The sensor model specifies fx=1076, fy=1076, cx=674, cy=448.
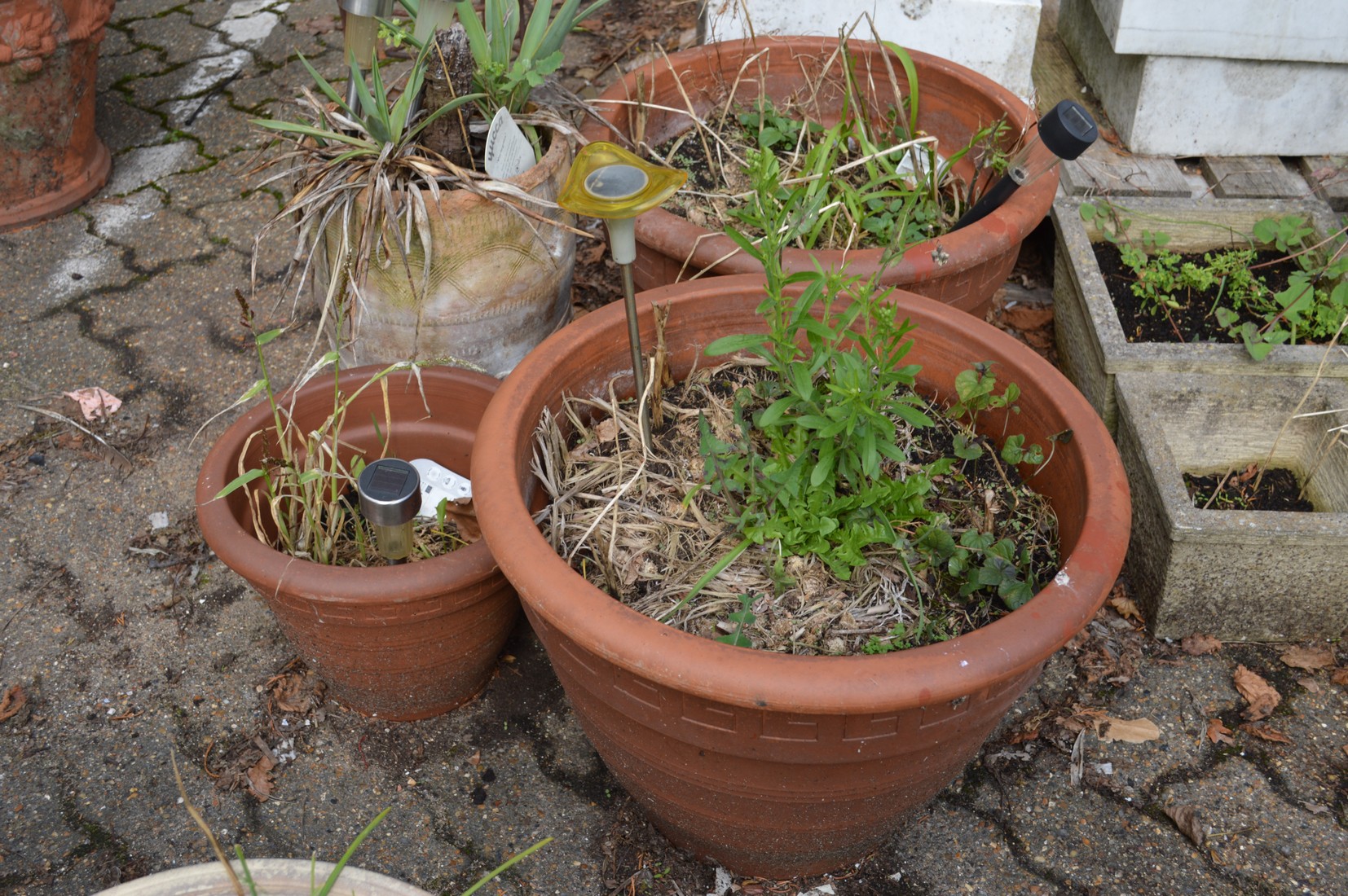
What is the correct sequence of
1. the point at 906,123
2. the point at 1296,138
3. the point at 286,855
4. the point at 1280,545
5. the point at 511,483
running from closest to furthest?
the point at 511,483, the point at 286,855, the point at 1280,545, the point at 906,123, the point at 1296,138

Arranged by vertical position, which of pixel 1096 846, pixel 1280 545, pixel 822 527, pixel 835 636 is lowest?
pixel 1096 846

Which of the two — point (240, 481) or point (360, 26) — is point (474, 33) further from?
point (240, 481)

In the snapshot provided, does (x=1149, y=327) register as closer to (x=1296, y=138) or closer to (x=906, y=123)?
(x=906, y=123)

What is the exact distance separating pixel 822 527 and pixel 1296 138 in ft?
7.50

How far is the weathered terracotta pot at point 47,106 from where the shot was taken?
288 centimetres

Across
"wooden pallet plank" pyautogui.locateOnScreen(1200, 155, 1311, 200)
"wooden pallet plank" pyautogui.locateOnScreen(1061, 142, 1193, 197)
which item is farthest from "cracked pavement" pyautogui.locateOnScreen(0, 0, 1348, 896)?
"wooden pallet plank" pyautogui.locateOnScreen(1200, 155, 1311, 200)

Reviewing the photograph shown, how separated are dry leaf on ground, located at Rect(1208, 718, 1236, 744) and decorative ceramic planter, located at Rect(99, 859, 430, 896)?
1540mm

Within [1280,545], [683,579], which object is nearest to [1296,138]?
[1280,545]

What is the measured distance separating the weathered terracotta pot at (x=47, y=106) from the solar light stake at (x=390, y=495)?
1.98m

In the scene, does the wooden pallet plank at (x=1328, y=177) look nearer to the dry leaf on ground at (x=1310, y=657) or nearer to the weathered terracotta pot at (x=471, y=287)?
the dry leaf on ground at (x=1310, y=657)

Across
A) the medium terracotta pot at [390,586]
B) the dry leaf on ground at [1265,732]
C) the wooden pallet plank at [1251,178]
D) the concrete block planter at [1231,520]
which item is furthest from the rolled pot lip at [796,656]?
the wooden pallet plank at [1251,178]

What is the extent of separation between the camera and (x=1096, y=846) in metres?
1.84

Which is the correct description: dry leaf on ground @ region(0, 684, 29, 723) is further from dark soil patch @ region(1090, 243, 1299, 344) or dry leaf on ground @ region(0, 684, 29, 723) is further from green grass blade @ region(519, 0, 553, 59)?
dark soil patch @ region(1090, 243, 1299, 344)

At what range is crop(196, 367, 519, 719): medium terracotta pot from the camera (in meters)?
1.70
